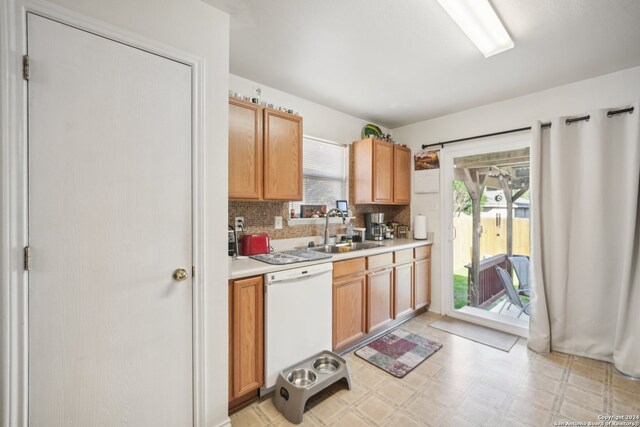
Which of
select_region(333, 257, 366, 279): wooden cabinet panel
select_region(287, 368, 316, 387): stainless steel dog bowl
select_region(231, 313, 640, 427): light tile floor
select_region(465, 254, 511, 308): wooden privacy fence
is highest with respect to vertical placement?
select_region(333, 257, 366, 279): wooden cabinet panel

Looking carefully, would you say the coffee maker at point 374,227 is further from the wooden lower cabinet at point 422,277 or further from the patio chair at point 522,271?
the patio chair at point 522,271

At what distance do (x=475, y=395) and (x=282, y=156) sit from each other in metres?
2.33

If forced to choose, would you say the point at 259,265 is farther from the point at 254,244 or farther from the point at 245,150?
the point at 245,150

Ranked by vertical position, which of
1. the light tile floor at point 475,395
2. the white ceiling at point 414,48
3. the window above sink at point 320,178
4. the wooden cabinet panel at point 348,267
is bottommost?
the light tile floor at point 475,395

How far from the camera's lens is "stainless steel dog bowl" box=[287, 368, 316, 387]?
1.85 metres

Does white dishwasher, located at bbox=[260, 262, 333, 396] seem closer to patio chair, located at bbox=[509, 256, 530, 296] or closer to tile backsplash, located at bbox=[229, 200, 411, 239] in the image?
tile backsplash, located at bbox=[229, 200, 411, 239]

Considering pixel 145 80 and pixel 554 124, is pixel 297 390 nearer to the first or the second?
pixel 145 80

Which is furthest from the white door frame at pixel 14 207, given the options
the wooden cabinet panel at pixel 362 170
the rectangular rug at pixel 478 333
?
the rectangular rug at pixel 478 333

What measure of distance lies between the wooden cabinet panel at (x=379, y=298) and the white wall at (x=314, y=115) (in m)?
1.66

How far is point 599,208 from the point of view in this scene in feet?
7.34

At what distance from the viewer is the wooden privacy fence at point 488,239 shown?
2947 mm

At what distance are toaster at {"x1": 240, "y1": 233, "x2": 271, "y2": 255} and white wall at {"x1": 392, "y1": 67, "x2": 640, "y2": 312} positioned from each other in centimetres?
224

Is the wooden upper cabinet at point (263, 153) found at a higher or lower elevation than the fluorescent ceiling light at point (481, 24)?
lower

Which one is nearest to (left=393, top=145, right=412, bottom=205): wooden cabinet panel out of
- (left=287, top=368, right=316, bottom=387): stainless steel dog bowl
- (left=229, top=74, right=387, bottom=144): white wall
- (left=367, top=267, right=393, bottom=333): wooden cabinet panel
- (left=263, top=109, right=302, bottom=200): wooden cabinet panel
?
(left=229, top=74, right=387, bottom=144): white wall
